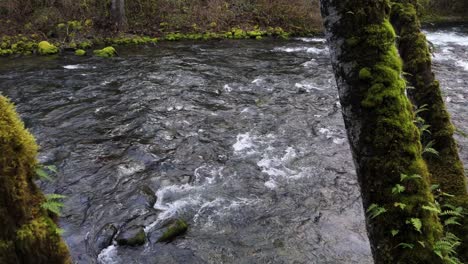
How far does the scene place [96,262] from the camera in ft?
20.6

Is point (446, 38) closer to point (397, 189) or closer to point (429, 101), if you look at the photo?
point (429, 101)

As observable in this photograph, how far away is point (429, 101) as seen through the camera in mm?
5059

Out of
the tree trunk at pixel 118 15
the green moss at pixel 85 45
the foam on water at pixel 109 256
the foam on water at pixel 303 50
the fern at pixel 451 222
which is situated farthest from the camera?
the tree trunk at pixel 118 15

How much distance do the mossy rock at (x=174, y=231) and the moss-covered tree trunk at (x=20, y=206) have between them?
3.63 metres

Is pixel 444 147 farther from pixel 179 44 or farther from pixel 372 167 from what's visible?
pixel 179 44

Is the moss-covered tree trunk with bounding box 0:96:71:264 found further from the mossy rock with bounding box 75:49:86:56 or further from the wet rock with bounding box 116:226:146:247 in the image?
the mossy rock with bounding box 75:49:86:56

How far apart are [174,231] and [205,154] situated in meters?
3.25

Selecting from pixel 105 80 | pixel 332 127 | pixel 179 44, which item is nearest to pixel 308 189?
pixel 332 127

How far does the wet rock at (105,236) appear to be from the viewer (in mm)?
6654

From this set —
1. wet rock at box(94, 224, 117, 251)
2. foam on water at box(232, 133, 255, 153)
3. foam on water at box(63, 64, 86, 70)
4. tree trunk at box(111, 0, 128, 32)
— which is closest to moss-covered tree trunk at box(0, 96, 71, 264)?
wet rock at box(94, 224, 117, 251)

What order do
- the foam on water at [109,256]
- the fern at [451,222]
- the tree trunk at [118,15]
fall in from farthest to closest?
the tree trunk at [118,15] < the foam on water at [109,256] < the fern at [451,222]

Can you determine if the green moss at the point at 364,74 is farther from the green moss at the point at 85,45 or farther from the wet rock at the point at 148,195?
the green moss at the point at 85,45

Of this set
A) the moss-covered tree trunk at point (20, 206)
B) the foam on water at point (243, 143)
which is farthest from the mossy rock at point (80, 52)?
the moss-covered tree trunk at point (20, 206)

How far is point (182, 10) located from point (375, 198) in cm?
2773
